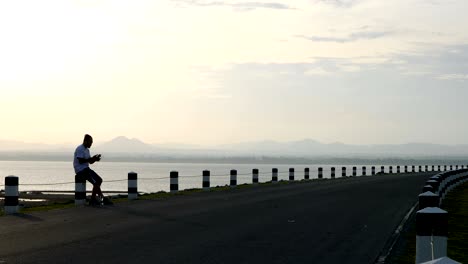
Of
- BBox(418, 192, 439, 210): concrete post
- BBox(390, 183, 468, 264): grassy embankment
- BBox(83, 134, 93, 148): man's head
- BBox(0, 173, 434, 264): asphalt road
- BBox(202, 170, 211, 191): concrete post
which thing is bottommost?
BBox(390, 183, 468, 264): grassy embankment

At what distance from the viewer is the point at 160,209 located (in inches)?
723

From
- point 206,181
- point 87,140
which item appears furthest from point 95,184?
point 206,181

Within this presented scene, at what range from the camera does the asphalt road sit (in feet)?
34.1

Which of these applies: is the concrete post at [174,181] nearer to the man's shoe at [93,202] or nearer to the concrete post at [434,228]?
the man's shoe at [93,202]

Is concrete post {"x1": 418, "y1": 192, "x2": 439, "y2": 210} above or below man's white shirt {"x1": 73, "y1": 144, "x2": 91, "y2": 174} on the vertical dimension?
below

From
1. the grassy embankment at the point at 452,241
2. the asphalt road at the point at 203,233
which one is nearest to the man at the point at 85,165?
the asphalt road at the point at 203,233

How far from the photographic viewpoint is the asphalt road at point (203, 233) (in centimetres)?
1041

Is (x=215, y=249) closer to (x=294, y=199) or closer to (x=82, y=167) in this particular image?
(x=82, y=167)

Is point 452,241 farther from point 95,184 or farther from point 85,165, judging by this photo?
point 85,165

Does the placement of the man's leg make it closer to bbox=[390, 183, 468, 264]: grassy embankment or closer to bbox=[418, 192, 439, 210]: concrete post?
bbox=[390, 183, 468, 264]: grassy embankment

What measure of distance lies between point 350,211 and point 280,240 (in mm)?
6590

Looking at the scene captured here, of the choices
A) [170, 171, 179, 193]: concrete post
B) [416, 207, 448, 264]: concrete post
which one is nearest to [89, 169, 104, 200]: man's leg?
[170, 171, 179, 193]: concrete post

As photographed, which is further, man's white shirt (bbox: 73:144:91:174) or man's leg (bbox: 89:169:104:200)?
man's white shirt (bbox: 73:144:91:174)

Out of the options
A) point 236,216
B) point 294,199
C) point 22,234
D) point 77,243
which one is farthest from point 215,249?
point 294,199
